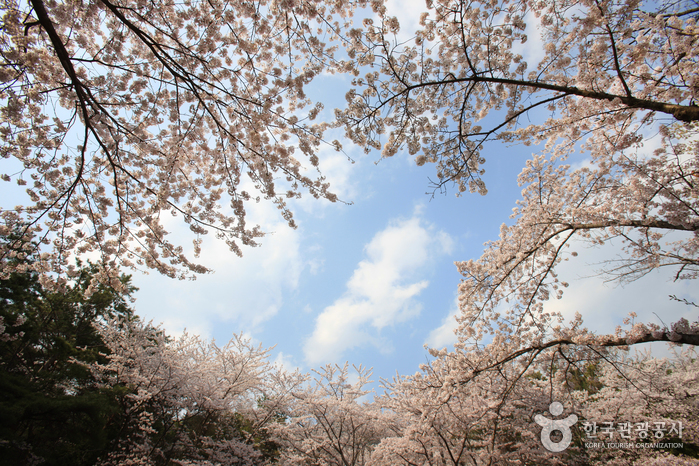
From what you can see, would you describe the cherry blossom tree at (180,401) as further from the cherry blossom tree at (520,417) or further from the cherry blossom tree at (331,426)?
the cherry blossom tree at (520,417)

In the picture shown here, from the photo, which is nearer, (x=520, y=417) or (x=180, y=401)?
(x=520, y=417)

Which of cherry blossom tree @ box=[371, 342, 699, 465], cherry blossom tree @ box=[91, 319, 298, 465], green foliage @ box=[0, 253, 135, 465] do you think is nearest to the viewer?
green foliage @ box=[0, 253, 135, 465]

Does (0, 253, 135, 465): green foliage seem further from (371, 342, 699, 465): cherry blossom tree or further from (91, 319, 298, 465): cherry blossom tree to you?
(371, 342, 699, 465): cherry blossom tree

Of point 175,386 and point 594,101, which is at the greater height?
point 594,101

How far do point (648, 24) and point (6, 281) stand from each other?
17.1 meters

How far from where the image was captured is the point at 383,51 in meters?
3.86

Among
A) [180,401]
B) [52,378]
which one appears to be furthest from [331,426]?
[52,378]

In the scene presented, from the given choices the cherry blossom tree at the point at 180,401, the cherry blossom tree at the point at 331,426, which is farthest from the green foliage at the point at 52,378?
the cherry blossom tree at the point at 331,426

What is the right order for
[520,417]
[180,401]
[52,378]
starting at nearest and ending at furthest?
[520,417], [52,378], [180,401]

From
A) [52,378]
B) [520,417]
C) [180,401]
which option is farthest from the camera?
[180,401]

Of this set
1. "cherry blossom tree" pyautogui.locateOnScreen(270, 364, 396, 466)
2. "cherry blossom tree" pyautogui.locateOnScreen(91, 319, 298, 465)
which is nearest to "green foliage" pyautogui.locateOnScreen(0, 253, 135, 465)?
"cherry blossom tree" pyautogui.locateOnScreen(91, 319, 298, 465)

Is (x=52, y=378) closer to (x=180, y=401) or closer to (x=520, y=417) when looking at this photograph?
(x=180, y=401)

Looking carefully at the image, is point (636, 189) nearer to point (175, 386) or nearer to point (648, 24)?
point (648, 24)

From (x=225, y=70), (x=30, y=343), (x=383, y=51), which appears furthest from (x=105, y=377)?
(x=383, y=51)
